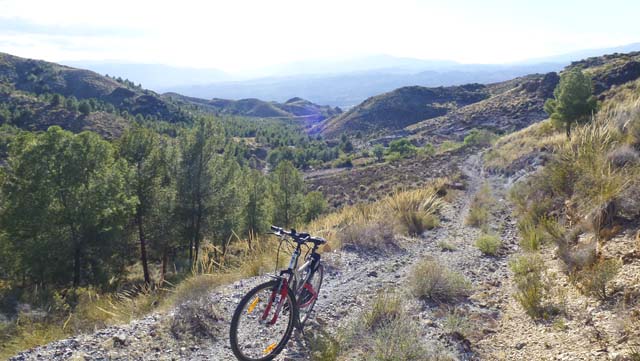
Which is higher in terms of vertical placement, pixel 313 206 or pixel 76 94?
pixel 76 94

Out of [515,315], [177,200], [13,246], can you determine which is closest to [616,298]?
[515,315]

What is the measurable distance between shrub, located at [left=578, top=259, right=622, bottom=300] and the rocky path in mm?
1099

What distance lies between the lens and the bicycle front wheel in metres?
3.95

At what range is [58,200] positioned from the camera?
55.2 feet

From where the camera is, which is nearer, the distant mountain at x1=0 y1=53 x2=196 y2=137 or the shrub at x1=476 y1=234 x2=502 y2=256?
the shrub at x1=476 y1=234 x2=502 y2=256

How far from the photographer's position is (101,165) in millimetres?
18531

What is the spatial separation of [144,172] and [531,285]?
17.5 metres

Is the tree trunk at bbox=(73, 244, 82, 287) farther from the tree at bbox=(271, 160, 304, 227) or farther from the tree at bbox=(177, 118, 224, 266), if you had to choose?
the tree at bbox=(271, 160, 304, 227)

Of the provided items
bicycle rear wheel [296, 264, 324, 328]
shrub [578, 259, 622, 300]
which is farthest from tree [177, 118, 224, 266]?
shrub [578, 259, 622, 300]

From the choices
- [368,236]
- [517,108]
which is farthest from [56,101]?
[368,236]

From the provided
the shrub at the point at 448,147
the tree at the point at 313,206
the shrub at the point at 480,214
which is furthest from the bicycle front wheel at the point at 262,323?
the shrub at the point at 448,147

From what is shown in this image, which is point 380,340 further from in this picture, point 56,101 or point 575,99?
point 56,101

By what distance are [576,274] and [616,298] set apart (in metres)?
0.87

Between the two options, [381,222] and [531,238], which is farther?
[381,222]
